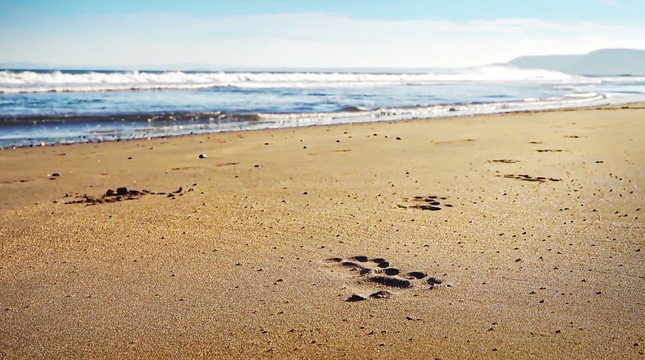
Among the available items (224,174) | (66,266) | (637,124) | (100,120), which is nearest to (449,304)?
(66,266)

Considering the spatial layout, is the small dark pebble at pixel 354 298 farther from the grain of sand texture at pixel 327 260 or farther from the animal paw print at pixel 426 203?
the animal paw print at pixel 426 203

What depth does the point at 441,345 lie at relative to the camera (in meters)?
2.27

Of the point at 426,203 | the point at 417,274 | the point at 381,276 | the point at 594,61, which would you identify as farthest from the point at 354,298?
the point at 594,61

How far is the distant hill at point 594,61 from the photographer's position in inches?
5527

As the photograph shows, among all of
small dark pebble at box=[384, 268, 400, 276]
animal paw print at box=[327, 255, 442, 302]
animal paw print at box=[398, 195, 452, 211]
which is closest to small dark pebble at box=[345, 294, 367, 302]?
animal paw print at box=[327, 255, 442, 302]

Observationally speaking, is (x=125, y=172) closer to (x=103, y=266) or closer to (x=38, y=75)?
(x=103, y=266)

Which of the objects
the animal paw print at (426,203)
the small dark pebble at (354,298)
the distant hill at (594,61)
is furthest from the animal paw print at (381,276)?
the distant hill at (594,61)

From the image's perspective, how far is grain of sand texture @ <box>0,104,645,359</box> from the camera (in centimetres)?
234

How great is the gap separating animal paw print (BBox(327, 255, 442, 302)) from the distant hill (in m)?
146

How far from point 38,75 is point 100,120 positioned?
22.9 m

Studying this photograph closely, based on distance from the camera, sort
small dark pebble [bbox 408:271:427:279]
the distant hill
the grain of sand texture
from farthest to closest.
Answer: the distant hill, small dark pebble [bbox 408:271:427:279], the grain of sand texture

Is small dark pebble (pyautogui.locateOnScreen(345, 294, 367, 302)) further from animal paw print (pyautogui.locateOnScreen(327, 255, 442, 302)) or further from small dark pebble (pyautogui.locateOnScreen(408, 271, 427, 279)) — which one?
small dark pebble (pyautogui.locateOnScreen(408, 271, 427, 279))

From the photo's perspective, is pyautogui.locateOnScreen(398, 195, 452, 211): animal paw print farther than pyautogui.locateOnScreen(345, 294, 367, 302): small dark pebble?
Yes

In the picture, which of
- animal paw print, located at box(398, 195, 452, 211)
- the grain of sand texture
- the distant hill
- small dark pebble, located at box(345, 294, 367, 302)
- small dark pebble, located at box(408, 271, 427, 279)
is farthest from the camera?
the distant hill
